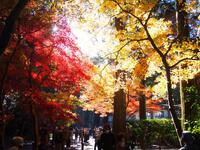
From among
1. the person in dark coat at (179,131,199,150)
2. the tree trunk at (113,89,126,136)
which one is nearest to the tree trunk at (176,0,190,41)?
the tree trunk at (113,89,126,136)

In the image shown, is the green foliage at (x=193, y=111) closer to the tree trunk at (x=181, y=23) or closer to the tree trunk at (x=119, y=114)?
the tree trunk at (x=181, y=23)

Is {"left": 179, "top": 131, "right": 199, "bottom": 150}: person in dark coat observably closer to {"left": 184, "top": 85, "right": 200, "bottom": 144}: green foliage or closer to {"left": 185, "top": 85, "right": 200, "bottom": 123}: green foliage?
{"left": 184, "top": 85, "right": 200, "bottom": 144}: green foliage

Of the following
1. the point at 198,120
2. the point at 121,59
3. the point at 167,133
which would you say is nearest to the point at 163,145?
the point at 167,133

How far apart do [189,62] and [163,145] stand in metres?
12.8

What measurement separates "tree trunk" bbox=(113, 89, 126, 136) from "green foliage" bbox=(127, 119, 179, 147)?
28.4 ft

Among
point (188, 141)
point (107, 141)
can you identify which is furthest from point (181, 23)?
point (188, 141)

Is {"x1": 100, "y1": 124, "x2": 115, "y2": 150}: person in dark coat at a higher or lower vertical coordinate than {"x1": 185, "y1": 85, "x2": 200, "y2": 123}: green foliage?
lower

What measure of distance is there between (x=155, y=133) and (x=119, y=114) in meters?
9.92

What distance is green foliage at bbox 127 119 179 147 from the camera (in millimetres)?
24203

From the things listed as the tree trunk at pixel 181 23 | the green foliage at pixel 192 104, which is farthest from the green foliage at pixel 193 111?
the tree trunk at pixel 181 23

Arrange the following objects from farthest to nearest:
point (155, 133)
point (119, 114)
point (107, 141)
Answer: point (155, 133), point (119, 114), point (107, 141)

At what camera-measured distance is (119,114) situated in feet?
51.9

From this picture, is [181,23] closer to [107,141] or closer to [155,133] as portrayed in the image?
[107,141]

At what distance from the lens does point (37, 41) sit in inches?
624
